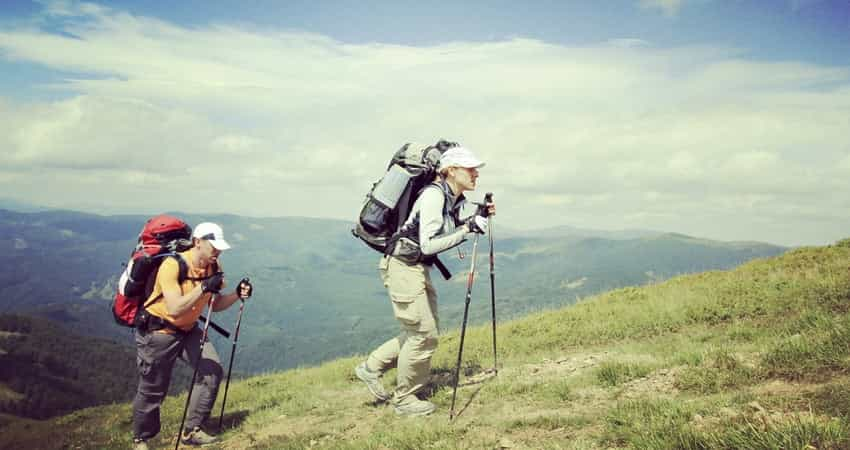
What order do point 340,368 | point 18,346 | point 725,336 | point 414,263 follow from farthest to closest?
point 18,346, point 340,368, point 725,336, point 414,263

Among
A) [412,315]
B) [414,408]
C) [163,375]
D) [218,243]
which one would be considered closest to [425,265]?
[412,315]

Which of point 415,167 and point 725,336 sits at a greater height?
point 415,167

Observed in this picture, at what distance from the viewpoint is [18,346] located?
159 m

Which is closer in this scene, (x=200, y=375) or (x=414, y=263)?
(x=414, y=263)

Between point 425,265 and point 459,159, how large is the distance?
1.66 metres

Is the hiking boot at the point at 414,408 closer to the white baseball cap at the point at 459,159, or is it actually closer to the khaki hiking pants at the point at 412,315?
the khaki hiking pants at the point at 412,315

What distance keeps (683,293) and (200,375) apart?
40.3ft

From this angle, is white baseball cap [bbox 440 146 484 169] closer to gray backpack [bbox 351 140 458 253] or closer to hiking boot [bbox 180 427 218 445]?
gray backpack [bbox 351 140 458 253]

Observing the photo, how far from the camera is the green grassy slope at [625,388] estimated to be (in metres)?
4.70

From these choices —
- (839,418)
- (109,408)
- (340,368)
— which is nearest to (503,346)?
(340,368)

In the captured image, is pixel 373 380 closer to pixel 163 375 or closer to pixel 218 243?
pixel 163 375

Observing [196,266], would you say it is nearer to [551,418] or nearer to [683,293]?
[551,418]

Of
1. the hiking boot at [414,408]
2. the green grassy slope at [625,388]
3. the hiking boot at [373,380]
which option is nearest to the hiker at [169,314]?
the green grassy slope at [625,388]

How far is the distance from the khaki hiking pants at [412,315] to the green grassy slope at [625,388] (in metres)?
0.65
